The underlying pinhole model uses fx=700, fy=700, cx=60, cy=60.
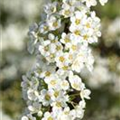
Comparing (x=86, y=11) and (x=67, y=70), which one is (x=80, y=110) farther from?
(x=86, y=11)

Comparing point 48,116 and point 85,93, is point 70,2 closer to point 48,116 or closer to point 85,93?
point 85,93

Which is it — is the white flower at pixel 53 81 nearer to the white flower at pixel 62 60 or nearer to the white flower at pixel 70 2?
the white flower at pixel 62 60

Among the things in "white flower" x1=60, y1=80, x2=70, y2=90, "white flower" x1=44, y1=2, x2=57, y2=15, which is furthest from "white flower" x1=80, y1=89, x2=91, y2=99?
"white flower" x1=44, y1=2, x2=57, y2=15

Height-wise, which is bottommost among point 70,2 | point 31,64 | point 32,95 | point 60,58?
point 32,95

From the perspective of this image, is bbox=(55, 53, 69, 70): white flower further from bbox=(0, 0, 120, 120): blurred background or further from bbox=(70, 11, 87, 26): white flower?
bbox=(0, 0, 120, 120): blurred background

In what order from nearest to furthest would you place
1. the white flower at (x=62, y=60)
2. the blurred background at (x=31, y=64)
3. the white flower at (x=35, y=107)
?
the white flower at (x=62, y=60)
the white flower at (x=35, y=107)
the blurred background at (x=31, y=64)

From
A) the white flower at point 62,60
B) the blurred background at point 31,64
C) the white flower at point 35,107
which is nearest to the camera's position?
the white flower at point 62,60

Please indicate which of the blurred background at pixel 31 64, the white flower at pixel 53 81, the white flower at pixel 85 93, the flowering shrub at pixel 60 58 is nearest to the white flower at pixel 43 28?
the flowering shrub at pixel 60 58

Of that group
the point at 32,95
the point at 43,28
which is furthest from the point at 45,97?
the point at 43,28
